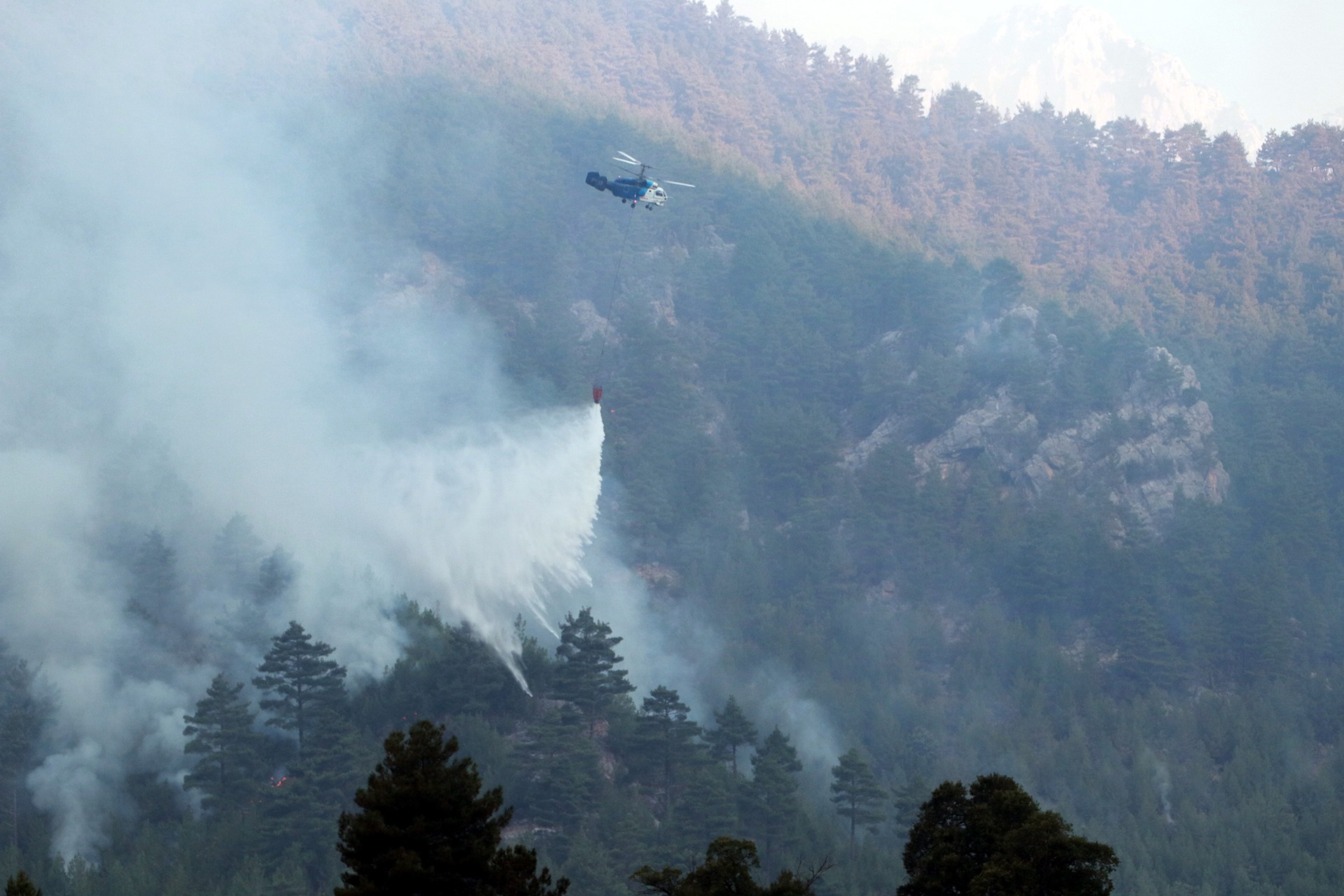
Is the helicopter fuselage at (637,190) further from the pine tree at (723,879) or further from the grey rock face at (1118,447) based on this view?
the grey rock face at (1118,447)

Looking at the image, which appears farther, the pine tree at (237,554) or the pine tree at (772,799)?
the pine tree at (237,554)

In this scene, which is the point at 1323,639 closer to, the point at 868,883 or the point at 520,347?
the point at 868,883

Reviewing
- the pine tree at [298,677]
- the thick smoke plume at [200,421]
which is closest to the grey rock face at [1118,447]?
the thick smoke plume at [200,421]

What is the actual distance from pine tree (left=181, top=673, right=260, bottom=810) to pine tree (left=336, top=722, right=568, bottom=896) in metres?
34.4

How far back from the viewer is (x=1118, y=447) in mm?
95438

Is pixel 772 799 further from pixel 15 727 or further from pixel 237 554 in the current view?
pixel 237 554

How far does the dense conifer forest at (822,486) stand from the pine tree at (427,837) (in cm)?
1900

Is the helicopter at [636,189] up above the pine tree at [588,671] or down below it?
above

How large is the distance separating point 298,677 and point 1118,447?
57817 mm

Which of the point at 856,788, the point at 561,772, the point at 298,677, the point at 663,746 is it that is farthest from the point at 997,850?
the point at 298,677

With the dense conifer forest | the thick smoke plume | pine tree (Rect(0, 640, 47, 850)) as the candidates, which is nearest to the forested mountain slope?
the dense conifer forest

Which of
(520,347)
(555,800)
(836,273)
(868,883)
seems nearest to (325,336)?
(520,347)

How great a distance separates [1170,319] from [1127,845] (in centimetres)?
5315

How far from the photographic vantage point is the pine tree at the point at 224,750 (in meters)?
57.6
